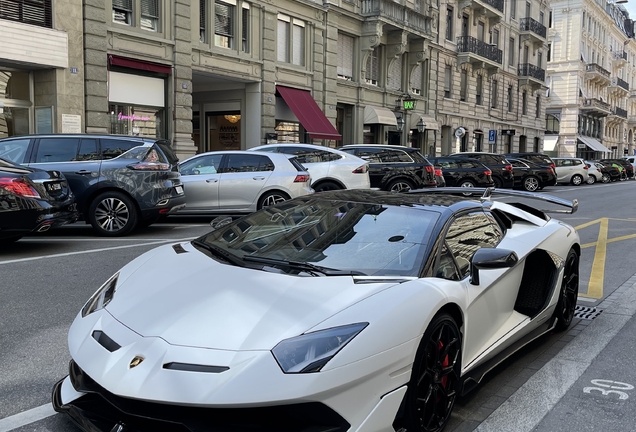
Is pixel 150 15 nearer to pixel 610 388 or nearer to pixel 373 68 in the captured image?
pixel 373 68

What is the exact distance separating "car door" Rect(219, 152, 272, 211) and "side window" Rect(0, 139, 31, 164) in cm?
375

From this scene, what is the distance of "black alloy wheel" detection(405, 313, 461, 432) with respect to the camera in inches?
118

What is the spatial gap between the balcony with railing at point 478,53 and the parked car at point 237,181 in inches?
1145

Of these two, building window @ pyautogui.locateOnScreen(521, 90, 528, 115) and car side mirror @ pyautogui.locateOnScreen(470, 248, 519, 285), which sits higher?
building window @ pyautogui.locateOnScreen(521, 90, 528, 115)

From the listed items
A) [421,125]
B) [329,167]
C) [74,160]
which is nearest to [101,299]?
[74,160]

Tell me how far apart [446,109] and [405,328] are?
36609 millimetres

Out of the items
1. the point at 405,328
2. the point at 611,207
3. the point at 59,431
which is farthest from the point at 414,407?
the point at 611,207

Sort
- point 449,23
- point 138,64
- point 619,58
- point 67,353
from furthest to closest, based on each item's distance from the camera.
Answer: point 619,58, point 449,23, point 138,64, point 67,353

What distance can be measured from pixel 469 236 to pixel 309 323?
5.85 ft

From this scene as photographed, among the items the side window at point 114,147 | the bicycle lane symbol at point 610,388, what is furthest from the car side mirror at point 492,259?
the side window at point 114,147

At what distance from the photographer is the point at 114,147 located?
10516 millimetres

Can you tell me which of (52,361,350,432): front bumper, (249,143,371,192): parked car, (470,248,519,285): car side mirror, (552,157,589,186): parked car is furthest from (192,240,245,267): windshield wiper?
(552,157,589,186): parked car

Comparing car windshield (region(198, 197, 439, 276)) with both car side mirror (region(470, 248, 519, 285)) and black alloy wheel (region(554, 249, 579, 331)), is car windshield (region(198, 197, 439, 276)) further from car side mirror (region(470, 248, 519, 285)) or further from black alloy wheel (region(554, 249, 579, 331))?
black alloy wheel (region(554, 249, 579, 331))

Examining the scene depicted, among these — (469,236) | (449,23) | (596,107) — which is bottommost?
(469,236)
